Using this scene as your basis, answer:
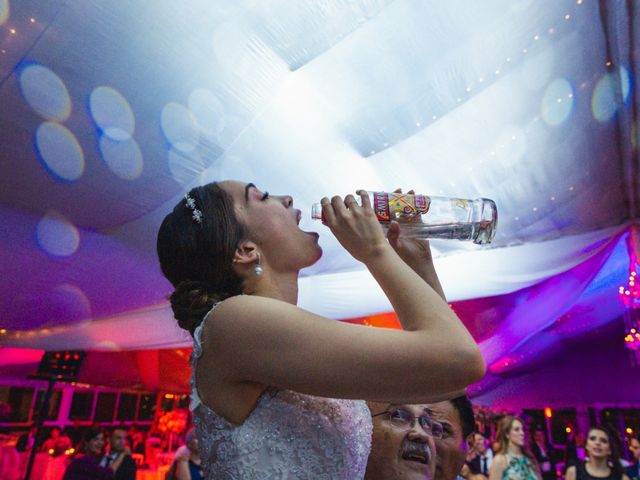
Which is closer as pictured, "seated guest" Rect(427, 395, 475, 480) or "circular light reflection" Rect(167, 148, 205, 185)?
"seated guest" Rect(427, 395, 475, 480)

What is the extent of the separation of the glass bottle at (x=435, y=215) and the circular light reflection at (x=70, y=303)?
3.13m

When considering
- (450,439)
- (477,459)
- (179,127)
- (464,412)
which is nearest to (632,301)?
(477,459)

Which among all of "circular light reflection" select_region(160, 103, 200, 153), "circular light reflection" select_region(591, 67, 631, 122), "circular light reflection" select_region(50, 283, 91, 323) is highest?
"circular light reflection" select_region(591, 67, 631, 122)

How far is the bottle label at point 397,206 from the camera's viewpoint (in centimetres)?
104

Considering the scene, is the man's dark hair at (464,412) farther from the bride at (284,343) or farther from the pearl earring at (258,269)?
the pearl earring at (258,269)

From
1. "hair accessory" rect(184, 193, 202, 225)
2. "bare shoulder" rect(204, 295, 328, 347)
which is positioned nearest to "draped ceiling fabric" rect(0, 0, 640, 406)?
"hair accessory" rect(184, 193, 202, 225)

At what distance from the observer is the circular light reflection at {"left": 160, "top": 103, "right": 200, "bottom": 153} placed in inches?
80.2

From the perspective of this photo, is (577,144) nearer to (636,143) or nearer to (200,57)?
(636,143)

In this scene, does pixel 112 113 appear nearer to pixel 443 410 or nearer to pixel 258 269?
pixel 258 269

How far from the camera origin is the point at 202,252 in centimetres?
96

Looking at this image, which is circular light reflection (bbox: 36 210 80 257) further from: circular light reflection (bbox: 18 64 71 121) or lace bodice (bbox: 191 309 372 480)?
lace bodice (bbox: 191 309 372 480)

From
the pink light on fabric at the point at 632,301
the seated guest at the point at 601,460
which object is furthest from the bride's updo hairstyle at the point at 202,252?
the pink light on fabric at the point at 632,301

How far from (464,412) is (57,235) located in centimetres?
255

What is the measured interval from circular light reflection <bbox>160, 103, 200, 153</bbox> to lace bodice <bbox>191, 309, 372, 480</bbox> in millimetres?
1452
